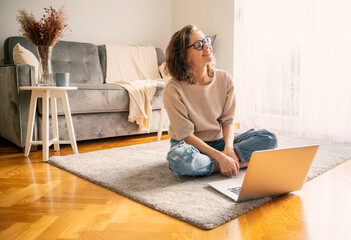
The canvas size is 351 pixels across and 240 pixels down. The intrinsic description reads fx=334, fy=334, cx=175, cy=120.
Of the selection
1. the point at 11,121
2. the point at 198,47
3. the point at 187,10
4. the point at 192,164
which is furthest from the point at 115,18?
the point at 192,164

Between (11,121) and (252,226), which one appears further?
(11,121)

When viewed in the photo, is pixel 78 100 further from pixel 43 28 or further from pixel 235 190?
pixel 235 190

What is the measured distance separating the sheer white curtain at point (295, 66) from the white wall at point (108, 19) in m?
1.10

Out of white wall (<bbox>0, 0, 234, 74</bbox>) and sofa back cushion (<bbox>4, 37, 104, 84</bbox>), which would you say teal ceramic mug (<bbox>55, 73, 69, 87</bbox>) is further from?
white wall (<bbox>0, 0, 234, 74</bbox>)

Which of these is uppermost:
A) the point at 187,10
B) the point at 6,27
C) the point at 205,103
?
the point at 187,10

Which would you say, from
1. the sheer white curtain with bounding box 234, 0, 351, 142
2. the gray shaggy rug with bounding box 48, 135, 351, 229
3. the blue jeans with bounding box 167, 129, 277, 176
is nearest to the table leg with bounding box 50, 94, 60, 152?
the gray shaggy rug with bounding box 48, 135, 351, 229

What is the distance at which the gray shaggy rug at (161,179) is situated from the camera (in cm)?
117

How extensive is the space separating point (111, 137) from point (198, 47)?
1.49 meters

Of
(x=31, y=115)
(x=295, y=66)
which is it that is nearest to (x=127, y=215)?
(x=31, y=115)

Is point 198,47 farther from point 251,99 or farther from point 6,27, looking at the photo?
point 6,27

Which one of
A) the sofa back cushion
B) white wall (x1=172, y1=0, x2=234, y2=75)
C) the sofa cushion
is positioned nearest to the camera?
the sofa cushion

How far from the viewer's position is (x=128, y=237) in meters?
1.00

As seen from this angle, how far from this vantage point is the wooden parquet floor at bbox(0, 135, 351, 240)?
3.34ft

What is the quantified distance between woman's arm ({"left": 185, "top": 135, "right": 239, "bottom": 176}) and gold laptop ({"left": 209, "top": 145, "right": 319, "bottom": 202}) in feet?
0.30
